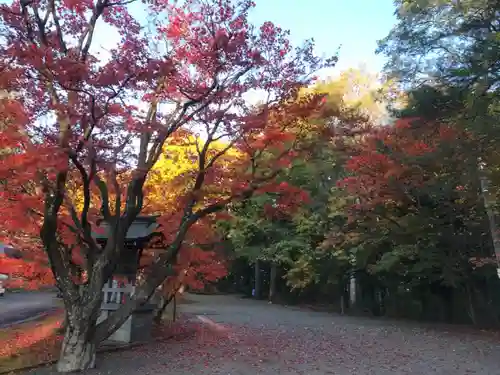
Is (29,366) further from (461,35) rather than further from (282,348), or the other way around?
(461,35)

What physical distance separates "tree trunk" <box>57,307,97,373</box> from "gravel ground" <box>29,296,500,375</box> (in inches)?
9.3

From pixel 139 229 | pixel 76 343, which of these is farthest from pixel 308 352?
pixel 76 343

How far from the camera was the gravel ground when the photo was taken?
25.5 ft

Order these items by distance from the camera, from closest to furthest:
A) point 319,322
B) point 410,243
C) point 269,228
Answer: point 410,243
point 319,322
point 269,228

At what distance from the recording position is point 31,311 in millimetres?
16859

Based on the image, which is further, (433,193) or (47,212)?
(433,193)

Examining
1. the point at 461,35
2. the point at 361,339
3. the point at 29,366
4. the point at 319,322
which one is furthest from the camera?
the point at 319,322

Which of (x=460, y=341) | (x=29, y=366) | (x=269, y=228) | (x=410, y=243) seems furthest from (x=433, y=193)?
(x=269, y=228)

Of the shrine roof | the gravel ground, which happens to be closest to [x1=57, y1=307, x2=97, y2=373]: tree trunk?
the gravel ground

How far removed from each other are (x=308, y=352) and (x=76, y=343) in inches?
190

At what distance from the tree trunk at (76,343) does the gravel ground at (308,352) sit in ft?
0.78

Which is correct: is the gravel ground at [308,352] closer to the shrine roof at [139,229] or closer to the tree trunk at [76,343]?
the tree trunk at [76,343]

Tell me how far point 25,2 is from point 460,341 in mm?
11912

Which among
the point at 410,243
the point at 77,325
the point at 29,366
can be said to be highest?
the point at 410,243
